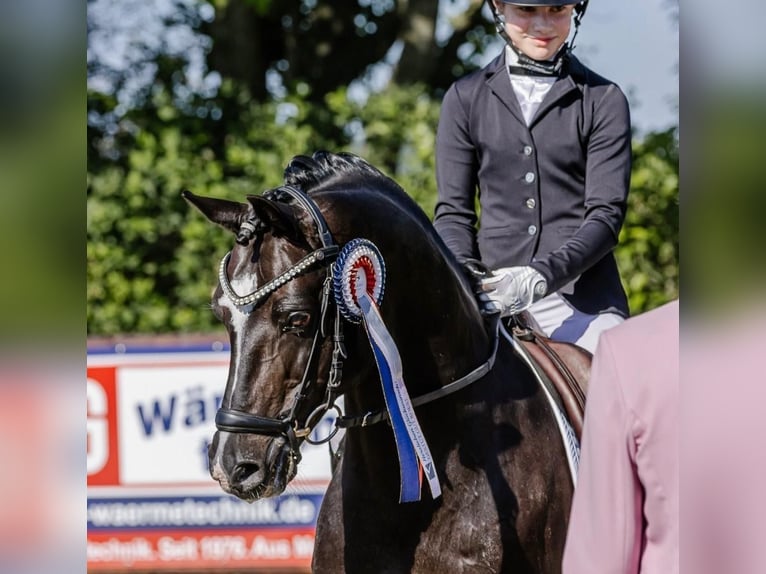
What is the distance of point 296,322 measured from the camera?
8.93ft

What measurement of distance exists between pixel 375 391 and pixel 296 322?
0.37 m

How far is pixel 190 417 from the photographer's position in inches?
268

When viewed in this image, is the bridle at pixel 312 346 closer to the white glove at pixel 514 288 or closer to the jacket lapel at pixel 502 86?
the white glove at pixel 514 288

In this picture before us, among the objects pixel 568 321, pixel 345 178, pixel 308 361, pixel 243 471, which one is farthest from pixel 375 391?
pixel 568 321

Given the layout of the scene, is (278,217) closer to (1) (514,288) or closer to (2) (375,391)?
(2) (375,391)

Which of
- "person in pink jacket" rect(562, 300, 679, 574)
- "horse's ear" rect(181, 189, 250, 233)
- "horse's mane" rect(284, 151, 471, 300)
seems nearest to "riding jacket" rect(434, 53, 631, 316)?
"horse's mane" rect(284, 151, 471, 300)

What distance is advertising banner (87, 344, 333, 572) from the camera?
6746mm

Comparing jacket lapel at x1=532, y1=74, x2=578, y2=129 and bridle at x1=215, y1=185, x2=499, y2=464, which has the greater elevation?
jacket lapel at x1=532, y1=74, x2=578, y2=129

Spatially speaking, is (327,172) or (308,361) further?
(327,172)

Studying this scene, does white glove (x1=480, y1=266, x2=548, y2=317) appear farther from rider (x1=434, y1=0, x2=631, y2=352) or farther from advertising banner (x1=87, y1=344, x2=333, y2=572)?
advertising banner (x1=87, y1=344, x2=333, y2=572)

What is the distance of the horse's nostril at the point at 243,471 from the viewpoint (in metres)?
2.67

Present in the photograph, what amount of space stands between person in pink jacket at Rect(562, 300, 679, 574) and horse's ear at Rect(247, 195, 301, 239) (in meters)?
1.23

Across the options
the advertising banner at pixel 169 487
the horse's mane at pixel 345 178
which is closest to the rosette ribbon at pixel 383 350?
the horse's mane at pixel 345 178

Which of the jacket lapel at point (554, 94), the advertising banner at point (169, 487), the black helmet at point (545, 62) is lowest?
the advertising banner at point (169, 487)
